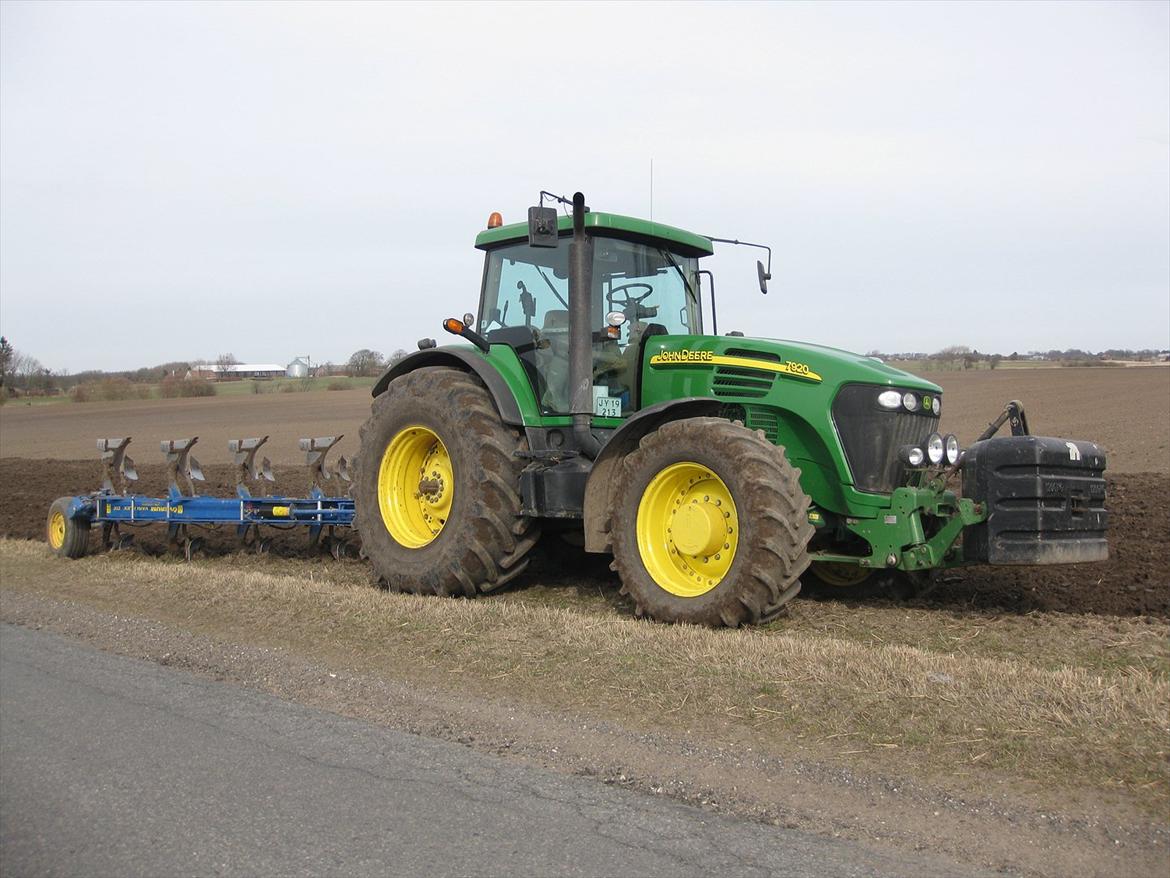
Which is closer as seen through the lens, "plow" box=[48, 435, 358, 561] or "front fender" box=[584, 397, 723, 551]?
"front fender" box=[584, 397, 723, 551]

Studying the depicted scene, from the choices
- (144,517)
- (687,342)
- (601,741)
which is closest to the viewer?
(601,741)

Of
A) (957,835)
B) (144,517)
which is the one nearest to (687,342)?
(957,835)

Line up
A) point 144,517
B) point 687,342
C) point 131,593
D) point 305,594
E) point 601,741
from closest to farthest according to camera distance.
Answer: point 601,741, point 687,342, point 305,594, point 131,593, point 144,517

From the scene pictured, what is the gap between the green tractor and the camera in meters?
6.36

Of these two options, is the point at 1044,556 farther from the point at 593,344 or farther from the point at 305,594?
the point at 305,594

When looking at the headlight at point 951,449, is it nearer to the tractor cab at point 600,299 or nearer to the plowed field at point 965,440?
the plowed field at point 965,440

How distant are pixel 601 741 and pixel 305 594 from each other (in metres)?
3.75

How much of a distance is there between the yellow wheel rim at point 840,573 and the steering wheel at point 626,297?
219cm

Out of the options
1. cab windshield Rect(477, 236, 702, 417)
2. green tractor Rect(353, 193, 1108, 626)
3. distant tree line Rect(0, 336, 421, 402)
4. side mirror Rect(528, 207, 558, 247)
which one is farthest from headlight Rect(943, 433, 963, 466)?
distant tree line Rect(0, 336, 421, 402)

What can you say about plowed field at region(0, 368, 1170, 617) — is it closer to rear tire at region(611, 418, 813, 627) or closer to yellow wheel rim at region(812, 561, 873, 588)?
yellow wheel rim at region(812, 561, 873, 588)

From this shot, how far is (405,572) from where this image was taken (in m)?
8.12

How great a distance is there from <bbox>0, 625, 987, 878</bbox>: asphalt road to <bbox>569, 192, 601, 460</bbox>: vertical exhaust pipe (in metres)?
2.89

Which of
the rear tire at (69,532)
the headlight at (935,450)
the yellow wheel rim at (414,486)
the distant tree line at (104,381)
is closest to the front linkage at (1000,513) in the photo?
the headlight at (935,450)

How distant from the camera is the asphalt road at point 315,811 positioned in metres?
3.58
